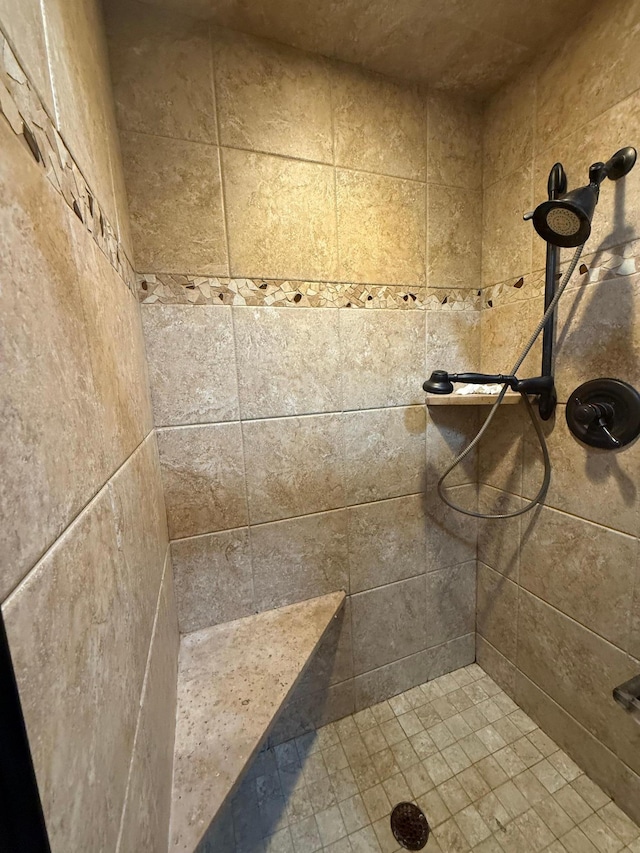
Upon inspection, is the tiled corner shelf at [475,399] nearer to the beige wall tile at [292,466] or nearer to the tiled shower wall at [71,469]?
the beige wall tile at [292,466]

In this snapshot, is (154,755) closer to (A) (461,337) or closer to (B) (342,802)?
(B) (342,802)

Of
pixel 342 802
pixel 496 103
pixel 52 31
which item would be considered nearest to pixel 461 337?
pixel 496 103

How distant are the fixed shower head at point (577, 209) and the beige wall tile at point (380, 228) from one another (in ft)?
1.28

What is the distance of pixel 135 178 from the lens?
32.6 inches

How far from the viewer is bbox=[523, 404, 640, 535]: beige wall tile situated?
0.88 meters

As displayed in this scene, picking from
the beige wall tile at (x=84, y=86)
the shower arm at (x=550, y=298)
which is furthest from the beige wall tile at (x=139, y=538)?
the shower arm at (x=550, y=298)

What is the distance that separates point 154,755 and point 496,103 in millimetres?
1928

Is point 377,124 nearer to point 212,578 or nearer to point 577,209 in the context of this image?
point 577,209

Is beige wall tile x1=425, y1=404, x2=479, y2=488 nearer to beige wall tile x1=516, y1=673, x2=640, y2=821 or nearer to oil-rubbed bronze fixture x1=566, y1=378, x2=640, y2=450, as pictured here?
oil-rubbed bronze fixture x1=566, y1=378, x2=640, y2=450

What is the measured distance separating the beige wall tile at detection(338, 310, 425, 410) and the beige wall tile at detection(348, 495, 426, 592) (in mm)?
379

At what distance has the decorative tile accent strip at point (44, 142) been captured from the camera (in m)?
0.30


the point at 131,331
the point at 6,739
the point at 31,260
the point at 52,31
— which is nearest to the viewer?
the point at 6,739

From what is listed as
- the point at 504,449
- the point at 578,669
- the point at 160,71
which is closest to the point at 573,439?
the point at 504,449

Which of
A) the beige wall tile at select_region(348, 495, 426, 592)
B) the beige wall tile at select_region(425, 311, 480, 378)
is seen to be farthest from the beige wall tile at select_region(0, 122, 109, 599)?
the beige wall tile at select_region(425, 311, 480, 378)
